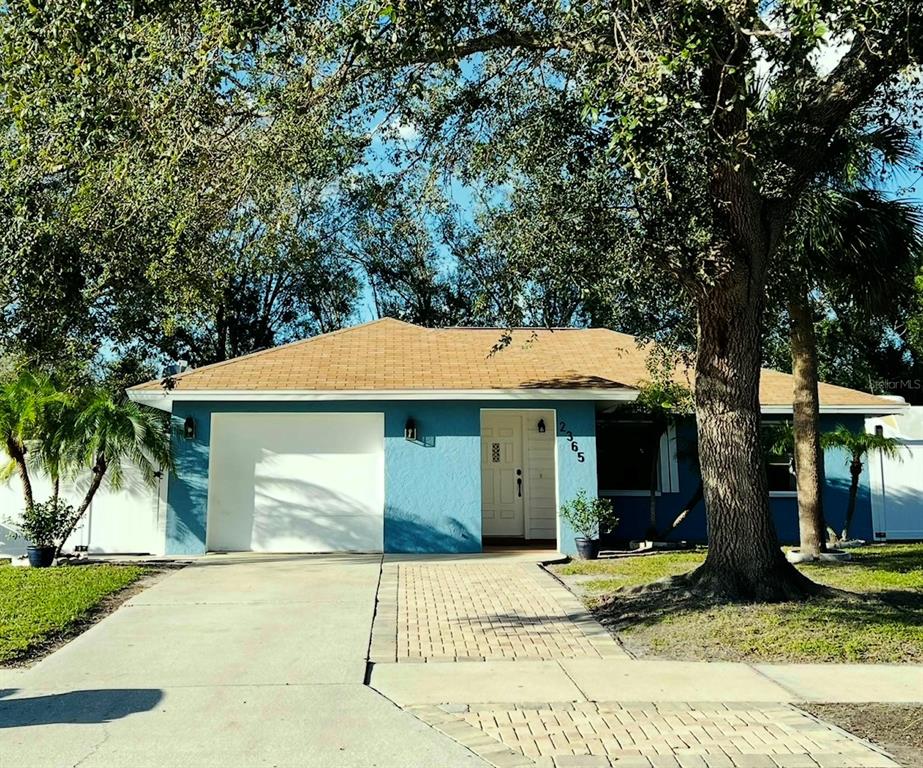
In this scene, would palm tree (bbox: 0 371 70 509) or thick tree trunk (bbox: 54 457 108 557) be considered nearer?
palm tree (bbox: 0 371 70 509)

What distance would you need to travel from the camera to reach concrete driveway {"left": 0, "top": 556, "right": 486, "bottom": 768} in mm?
4879

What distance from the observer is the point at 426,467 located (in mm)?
14172

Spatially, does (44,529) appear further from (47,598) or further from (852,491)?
(852,491)

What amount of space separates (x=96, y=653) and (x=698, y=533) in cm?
1122

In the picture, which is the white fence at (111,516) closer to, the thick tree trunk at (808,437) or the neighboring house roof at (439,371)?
the neighboring house roof at (439,371)

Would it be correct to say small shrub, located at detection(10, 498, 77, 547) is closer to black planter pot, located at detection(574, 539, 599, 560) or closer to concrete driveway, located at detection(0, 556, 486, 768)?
concrete driveway, located at detection(0, 556, 486, 768)

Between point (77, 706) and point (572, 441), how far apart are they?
9647mm

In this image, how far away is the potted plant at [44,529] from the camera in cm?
1237

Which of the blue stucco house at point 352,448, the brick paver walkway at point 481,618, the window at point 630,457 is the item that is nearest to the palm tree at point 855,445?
the blue stucco house at point 352,448

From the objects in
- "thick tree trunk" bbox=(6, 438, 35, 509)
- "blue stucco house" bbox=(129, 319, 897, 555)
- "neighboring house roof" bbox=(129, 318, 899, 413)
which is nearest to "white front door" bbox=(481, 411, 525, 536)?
"blue stucco house" bbox=(129, 319, 897, 555)

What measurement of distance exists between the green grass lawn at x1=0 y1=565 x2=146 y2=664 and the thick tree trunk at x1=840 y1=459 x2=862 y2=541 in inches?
457

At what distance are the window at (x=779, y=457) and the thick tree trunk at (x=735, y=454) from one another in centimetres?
562

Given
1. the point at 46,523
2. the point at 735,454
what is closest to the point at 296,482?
the point at 46,523

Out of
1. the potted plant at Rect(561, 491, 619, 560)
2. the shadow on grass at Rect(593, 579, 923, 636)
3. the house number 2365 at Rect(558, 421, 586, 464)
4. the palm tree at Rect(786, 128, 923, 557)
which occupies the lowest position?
the shadow on grass at Rect(593, 579, 923, 636)
